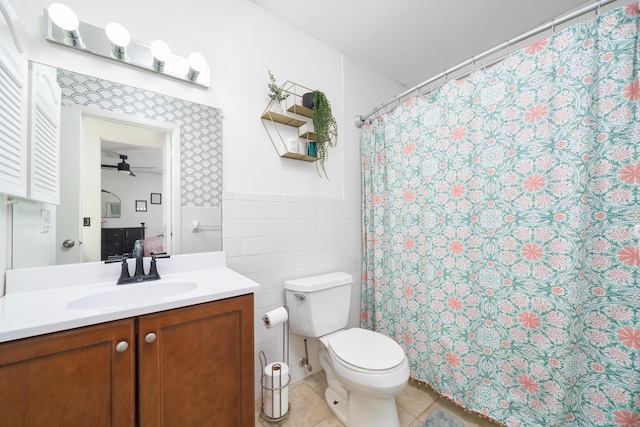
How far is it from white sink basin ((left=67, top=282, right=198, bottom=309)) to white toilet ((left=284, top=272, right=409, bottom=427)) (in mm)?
642

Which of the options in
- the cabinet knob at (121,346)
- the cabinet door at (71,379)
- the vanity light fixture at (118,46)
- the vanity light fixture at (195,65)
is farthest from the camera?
the vanity light fixture at (195,65)

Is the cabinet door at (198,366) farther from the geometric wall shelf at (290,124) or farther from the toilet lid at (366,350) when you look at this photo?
the geometric wall shelf at (290,124)

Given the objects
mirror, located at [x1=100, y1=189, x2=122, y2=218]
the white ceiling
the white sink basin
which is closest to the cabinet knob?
the white sink basin

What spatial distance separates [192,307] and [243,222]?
666 millimetres

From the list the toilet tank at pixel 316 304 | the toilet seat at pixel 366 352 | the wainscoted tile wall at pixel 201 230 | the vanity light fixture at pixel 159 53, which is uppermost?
the vanity light fixture at pixel 159 53

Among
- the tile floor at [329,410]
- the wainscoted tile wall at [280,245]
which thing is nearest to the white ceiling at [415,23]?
the wainscoted tile wall at [280,245]

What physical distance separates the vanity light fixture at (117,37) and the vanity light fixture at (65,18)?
103mm

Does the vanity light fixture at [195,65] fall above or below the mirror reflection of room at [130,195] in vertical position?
above

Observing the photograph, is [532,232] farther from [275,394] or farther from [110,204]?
[110,204]

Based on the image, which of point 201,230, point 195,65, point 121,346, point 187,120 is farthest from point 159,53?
point 121,346

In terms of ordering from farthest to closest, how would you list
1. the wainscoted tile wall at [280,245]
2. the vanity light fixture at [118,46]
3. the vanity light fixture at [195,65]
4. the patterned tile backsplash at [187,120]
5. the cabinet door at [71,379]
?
the wainscoted tile wall at [280,245], the vanity light fixture at [195,65], the patterned tile backsplash at [187,120], the vanity light fixture at [118,46], the cabinet door at [71,379]

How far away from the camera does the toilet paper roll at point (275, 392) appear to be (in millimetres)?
1288

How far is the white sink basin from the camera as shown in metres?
0.90

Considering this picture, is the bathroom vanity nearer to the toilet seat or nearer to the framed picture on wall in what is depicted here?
the framed picture on wall
